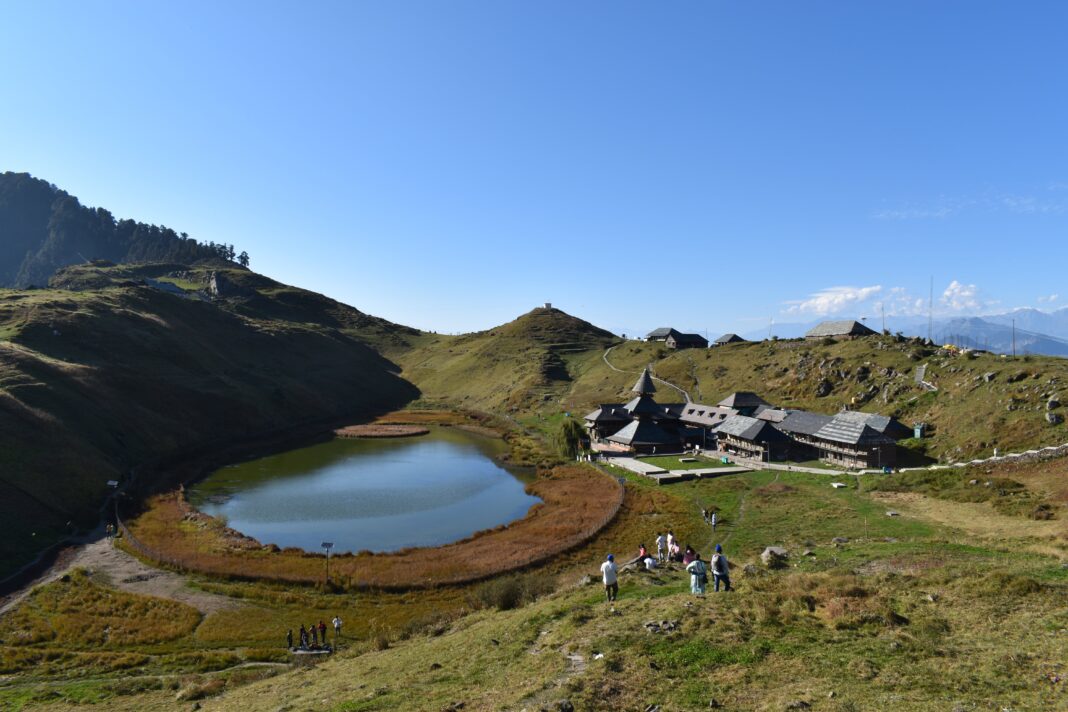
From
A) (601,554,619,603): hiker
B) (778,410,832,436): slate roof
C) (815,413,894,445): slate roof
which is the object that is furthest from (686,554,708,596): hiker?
(778,410,832,436): slate roof

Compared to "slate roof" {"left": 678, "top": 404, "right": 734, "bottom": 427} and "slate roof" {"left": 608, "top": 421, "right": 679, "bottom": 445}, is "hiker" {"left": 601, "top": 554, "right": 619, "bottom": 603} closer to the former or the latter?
"slate roof" {"left": 608, "top": 421, "right": 679, "bottom": 445}

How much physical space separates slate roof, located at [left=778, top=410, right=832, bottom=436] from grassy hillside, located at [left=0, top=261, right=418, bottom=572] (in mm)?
80086

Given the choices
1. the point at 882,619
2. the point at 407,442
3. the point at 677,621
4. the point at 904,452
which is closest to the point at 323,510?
the point at 407,442

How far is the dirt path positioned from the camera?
39625 mm

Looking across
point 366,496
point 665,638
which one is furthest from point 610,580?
point 366,496

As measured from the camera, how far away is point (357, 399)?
15325 cm

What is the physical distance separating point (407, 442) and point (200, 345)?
65.4 meters

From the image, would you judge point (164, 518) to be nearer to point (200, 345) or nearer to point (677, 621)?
point (677, 621)

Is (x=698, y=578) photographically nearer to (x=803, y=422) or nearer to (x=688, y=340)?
(x=803, y=422)

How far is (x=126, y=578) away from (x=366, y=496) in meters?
26.8

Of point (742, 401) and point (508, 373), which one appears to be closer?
point (742, 401)

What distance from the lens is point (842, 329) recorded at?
11738 centimetres

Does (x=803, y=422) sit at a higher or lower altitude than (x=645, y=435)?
higher

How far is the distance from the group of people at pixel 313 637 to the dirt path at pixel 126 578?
29.1 ft
